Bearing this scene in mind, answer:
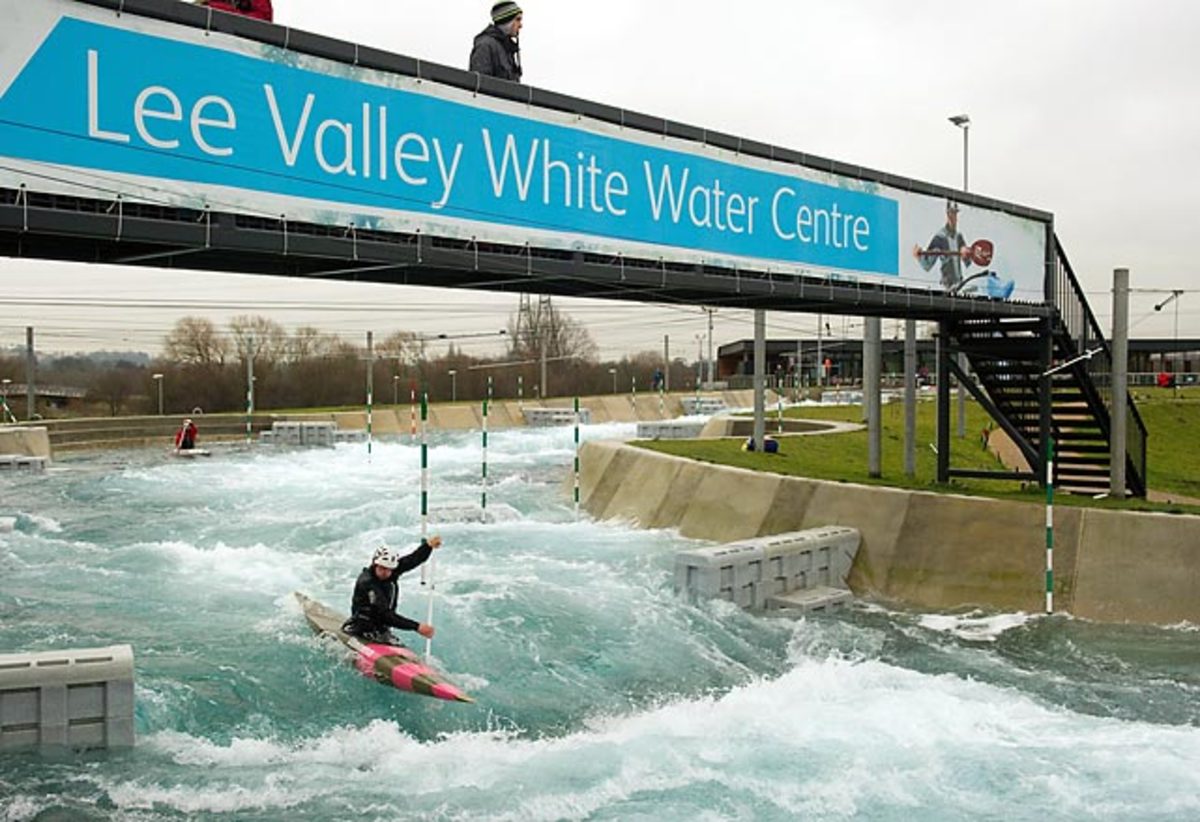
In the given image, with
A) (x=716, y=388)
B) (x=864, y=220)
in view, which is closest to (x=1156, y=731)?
(x=864, y=220)

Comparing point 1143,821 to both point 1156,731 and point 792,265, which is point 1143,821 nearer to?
point 1156,731

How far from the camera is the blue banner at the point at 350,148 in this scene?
715 cm

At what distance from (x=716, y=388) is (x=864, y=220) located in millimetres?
66530

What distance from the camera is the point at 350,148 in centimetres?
862

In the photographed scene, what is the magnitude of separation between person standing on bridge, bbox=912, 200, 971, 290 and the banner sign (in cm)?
269

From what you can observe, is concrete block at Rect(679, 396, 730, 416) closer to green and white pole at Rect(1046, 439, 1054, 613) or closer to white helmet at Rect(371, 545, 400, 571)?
green and white pole at Rect(1046, 439, 1054, 613)

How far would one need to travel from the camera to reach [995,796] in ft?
27.8

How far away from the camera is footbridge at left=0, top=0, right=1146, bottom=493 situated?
718cm

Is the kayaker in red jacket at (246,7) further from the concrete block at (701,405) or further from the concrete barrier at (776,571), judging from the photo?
the concrete block at (701,405)

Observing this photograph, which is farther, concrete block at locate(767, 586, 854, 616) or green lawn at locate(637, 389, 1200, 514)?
green lawn at locate(637, 389, 1200, 514)

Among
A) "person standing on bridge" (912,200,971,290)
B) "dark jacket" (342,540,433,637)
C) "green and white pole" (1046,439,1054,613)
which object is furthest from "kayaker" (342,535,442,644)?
"person standing on bridge" (912,200,971,290)

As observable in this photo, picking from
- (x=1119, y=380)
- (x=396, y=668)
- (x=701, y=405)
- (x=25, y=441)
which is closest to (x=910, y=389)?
(x=1119, y=380)

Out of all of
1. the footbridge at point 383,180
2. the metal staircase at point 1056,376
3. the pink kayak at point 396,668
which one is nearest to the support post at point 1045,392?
the metal staircase at point 1056,376

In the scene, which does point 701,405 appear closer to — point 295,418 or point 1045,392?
point 295,418
